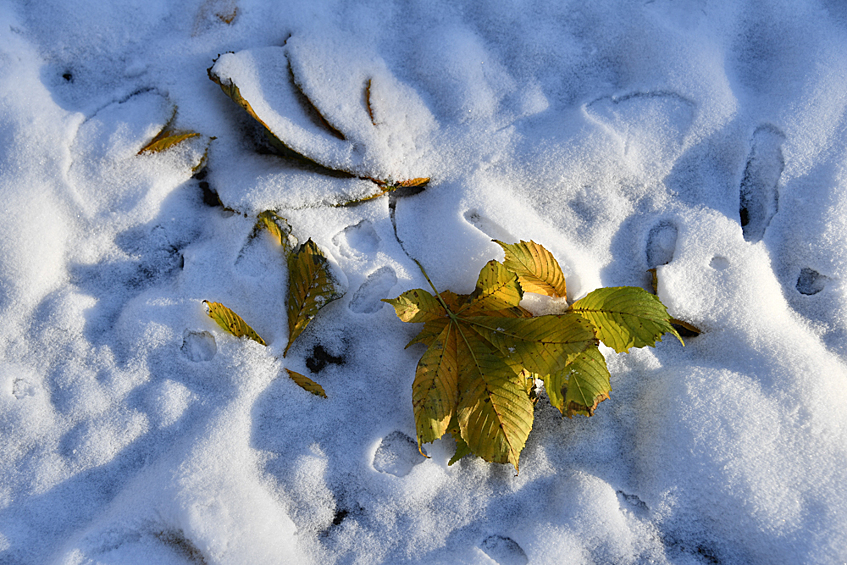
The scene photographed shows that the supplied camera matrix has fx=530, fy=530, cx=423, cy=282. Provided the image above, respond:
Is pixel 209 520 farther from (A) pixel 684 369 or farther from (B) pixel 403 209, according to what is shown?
(A) pixel 684 369

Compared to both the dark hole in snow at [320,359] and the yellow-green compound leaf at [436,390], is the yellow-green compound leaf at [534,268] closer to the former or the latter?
the yellow-green compound leaf at [436,390]

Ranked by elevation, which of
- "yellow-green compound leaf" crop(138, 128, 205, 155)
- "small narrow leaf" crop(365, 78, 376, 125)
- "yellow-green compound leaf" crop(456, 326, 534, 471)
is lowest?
"yellow-green compound leaf" crop(456, 326, 534, 471)

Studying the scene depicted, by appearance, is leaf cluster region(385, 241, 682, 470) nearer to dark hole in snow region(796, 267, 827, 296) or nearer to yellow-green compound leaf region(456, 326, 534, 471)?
yellow-green compound leaf region(456, 326, 534, 471)

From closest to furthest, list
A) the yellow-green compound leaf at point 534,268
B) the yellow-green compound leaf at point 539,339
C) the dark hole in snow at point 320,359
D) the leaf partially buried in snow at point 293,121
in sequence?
the yellow-green compound leaf at point 539,339 → the yellow-green compound leaf at point 534,268 → the dark hole in snow at point 320,359 → the leaf partially buried in snow at point 293,121

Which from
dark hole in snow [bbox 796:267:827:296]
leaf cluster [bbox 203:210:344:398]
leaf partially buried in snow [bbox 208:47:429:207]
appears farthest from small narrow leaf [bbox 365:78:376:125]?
dark hole in snow [bbox 796:267:827:296]

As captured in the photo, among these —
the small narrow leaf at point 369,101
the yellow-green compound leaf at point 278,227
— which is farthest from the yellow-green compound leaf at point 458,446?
the small narrow leaf at point 369,101

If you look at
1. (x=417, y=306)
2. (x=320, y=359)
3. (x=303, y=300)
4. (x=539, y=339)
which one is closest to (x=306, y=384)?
(x=320, y=359)
